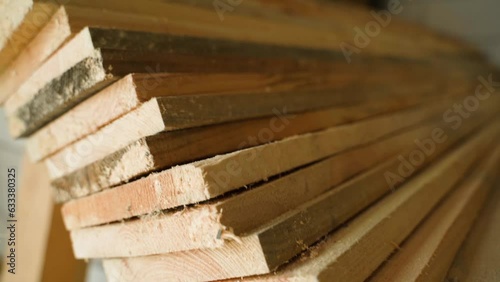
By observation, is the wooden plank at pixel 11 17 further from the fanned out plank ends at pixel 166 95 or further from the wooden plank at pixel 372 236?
the wooden plank at pixel 372 236

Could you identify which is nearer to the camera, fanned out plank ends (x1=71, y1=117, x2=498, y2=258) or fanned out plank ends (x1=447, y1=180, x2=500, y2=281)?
fanned out plank ends (x1=71, y1=117, x2=498, y2=258)

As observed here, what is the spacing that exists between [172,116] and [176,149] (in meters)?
0.08

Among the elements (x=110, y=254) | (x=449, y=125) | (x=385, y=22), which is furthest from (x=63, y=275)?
(x=385, y=22)

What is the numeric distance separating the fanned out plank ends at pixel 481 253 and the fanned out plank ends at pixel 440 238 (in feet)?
0.08

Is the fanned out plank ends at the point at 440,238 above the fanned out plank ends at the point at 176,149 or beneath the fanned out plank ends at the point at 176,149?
beneath

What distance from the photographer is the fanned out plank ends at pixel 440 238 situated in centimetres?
95

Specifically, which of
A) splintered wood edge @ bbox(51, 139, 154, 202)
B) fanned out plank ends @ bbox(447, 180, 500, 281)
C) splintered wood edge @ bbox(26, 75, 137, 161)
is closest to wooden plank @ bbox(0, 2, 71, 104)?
splintered wood edge @ bbox(26, 75, 137, 161)

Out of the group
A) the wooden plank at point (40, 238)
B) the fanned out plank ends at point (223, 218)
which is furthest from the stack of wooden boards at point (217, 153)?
the wooden plank at point (40, 238)

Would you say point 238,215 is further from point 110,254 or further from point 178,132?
point 110,254

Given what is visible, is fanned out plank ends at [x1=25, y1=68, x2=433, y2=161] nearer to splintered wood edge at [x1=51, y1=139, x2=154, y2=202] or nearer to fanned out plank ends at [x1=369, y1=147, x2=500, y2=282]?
splintered wood edge at [x1=51, y1=139, x2=154, y2=202]

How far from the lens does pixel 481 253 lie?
119 cm

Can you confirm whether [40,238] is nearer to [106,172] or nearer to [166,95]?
[106,172]

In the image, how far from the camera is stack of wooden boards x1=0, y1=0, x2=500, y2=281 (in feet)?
2.77

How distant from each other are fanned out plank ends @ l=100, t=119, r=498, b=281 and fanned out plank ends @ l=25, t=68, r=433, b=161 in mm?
284
